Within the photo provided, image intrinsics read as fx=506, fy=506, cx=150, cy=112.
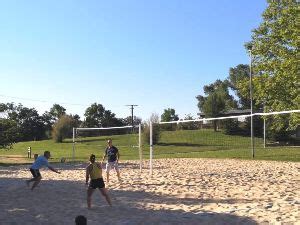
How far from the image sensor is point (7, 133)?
3325cm

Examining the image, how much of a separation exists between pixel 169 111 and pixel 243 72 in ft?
55.1

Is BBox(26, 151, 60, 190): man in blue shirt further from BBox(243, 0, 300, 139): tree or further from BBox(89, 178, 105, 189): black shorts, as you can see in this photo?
BBox(243, 0, 300, 139): tree

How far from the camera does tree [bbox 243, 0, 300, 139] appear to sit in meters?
27.3

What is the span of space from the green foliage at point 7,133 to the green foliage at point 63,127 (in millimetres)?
20660

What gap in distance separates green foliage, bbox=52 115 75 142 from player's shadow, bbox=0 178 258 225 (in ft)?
133

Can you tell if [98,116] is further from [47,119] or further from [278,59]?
[278,59]

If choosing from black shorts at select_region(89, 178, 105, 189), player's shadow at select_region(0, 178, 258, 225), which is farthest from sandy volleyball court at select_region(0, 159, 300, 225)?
black shorts at select_region(89, 178, 105, 189)

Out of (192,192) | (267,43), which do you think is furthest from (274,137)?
(192,192)

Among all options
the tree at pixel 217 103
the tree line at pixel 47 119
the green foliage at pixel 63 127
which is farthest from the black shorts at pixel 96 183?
the tree line at pixel 47 119

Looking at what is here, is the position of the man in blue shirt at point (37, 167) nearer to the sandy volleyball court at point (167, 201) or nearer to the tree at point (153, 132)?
the sandy volleyball court at point (167, 201)

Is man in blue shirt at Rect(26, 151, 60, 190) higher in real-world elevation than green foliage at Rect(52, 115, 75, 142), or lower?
lower

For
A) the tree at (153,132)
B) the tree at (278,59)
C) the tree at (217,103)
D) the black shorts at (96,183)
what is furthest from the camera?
the tree at (217,103)

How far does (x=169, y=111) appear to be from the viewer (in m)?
84.2

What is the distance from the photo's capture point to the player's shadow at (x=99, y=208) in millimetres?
9681
